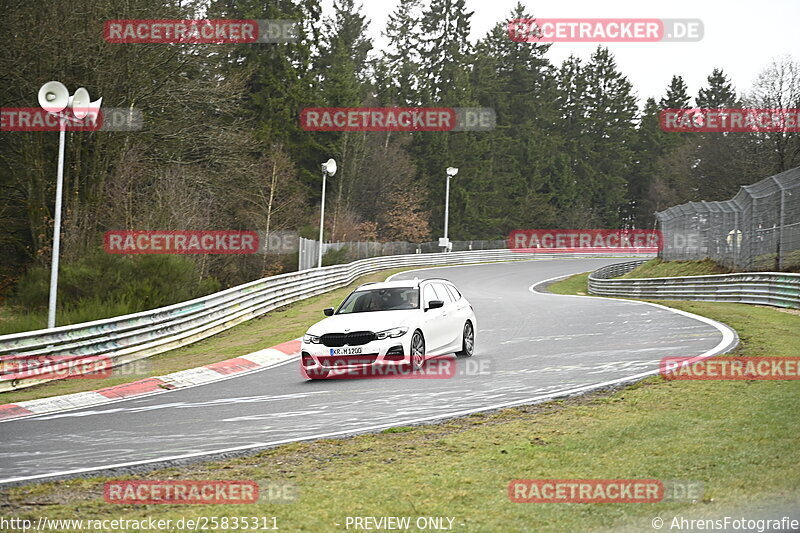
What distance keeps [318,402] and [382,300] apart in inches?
150

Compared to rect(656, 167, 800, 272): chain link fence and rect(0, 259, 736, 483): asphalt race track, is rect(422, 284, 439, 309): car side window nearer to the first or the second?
rect(0, 259, 736, 483): asphalt race track

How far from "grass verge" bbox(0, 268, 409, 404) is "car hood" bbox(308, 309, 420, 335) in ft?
12.2

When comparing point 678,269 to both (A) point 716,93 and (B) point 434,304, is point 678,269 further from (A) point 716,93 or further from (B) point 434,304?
(A) point 716,93

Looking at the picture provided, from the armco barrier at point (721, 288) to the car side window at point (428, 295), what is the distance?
12195mm

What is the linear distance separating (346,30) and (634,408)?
8345 cm

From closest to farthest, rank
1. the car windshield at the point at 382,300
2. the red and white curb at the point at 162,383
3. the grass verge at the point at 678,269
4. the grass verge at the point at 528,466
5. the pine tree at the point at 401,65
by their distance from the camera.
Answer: the grass verge at the point at 528,466 → the red and white curb at the point at 162,383 → the car windshield at the point at 382,300 → the grass verge at the point at 678,269 → the pine tree at the point at 401,65

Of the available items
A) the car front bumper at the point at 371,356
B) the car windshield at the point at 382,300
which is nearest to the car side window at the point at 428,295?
the car windshield at the point at 382,300

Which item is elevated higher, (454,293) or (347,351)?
(454,293)

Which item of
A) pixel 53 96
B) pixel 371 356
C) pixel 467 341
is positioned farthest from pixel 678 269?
pixel 53 96

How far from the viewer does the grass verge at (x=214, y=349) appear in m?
15.1

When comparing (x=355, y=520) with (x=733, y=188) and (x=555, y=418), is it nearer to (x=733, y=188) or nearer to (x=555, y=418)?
(x=555, y=418)

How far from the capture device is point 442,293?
16.3 meters

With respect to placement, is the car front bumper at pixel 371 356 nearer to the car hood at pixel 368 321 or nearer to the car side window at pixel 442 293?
the car hood at pixel 368 321

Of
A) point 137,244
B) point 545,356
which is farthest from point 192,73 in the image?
point 545,356
